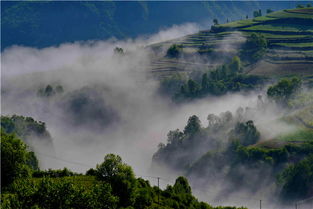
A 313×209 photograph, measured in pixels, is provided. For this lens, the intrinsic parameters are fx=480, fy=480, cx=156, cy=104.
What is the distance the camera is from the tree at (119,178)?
7169cm

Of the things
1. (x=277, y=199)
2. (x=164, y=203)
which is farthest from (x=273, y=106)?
(x=164, y=203)

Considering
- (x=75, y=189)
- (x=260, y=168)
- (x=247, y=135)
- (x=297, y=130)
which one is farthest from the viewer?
(x=247, y=135)

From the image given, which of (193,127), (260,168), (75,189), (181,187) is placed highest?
(193,127)

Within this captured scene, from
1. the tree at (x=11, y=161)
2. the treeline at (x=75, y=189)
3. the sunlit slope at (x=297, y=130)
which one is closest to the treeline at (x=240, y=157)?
the sunlit slope at (x=297, y=130)

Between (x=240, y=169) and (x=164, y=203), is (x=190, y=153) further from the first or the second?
(x=164, y=203)

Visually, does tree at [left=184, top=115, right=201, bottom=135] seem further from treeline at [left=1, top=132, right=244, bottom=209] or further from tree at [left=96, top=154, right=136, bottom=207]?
A: tree at [left=96, top=154, right=136, bottom=207]

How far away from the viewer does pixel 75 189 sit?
2499 inches

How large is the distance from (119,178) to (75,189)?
34.2ft

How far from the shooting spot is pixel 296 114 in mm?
182500

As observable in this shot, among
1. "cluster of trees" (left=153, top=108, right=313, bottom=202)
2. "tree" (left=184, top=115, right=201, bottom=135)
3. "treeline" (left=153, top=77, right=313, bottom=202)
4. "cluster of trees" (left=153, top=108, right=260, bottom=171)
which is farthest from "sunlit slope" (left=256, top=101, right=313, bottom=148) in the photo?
"tree" (left=184, top=115, right=201, bottom=135)

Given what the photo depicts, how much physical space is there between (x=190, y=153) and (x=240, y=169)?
35294 millimetres

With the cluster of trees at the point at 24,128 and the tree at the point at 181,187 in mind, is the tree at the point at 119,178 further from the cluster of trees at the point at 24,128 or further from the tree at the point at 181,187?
the cluster of trees at the point at 24,128

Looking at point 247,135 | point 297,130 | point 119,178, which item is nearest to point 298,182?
point 297,130

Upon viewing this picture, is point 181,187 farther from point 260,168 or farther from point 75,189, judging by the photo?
point 260,168
